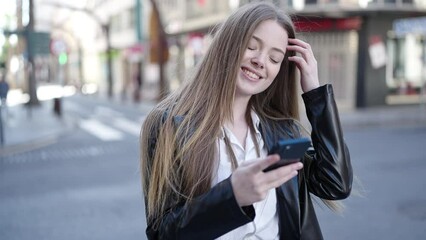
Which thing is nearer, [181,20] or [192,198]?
[192,198]

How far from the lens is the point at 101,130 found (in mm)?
16578

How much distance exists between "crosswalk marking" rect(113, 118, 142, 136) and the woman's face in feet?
44.7

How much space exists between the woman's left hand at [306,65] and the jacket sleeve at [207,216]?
571mm

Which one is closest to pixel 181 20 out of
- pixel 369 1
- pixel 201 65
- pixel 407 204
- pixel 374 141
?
pixel 369 1

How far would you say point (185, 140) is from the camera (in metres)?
1.53

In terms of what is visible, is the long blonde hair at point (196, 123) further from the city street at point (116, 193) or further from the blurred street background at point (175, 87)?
the city street at point (116, 193)

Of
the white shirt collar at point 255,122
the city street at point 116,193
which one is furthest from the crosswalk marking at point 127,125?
the white shirt collar at point 255,122

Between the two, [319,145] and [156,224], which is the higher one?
[319,145]

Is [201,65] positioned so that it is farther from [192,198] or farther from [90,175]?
[90,175]

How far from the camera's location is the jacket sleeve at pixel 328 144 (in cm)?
163

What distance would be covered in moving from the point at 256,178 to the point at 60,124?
17.8 metres

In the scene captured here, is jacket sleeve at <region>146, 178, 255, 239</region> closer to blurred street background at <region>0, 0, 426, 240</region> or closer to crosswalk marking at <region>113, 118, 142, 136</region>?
blurred street background at <region>0, 0, 426, 240</region>

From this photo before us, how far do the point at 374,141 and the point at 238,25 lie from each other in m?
11.3

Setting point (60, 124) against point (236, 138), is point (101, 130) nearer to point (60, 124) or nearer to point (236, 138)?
point (60, 124)
